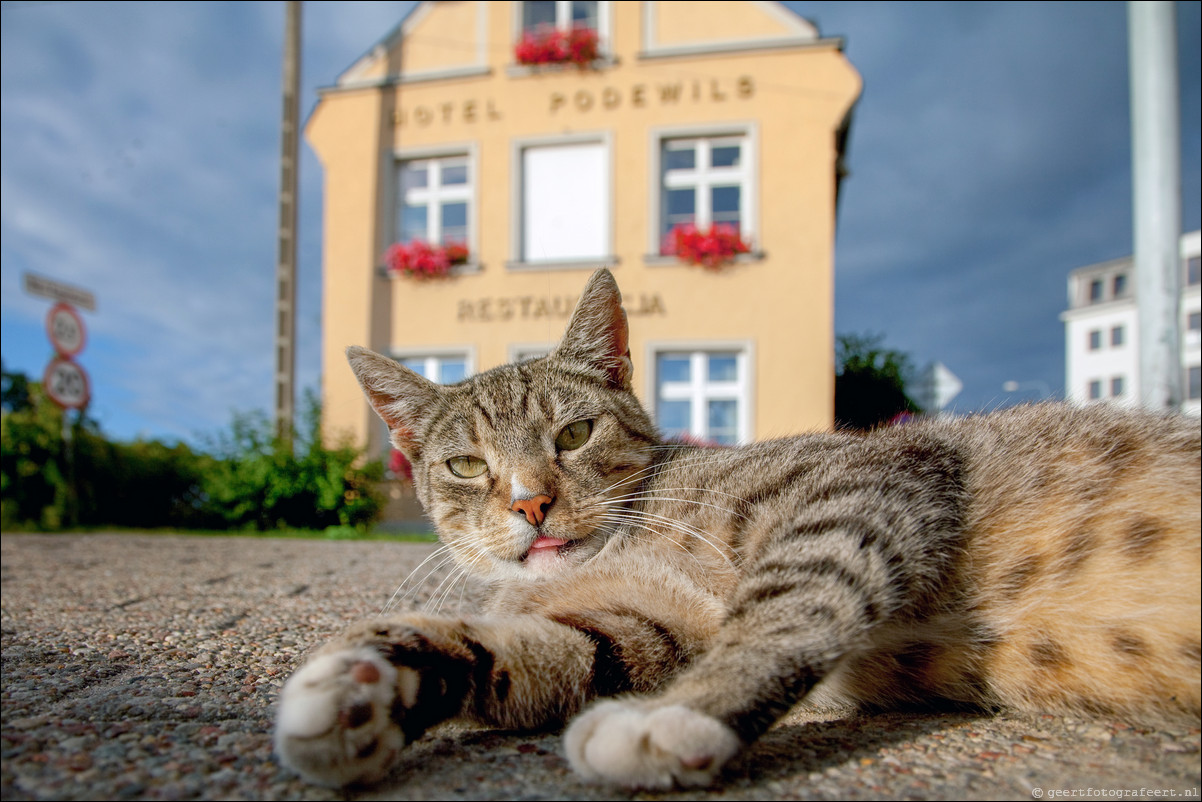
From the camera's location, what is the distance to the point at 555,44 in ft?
31.5

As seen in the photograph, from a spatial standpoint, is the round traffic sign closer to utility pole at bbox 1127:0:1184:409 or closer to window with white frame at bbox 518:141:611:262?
window with white frame at bbox 518:141:611:262

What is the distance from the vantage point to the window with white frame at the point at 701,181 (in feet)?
32.5

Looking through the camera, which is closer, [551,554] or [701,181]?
[551,554]

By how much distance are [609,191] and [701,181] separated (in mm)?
1309

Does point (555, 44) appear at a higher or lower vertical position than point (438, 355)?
higher

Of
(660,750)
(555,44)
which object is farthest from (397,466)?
(660,750)

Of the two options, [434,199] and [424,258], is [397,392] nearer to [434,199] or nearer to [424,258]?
[424,258]

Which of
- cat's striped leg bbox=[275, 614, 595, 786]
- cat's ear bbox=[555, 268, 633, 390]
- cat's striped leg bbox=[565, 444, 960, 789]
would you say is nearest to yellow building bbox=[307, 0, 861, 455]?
cat's ear bbox=[555, 268, 633, 390]

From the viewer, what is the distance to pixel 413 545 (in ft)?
22.2

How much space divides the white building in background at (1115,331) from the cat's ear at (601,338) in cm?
156

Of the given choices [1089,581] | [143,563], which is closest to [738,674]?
[1089,581]

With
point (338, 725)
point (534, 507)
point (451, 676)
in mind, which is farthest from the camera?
point (534, 507)

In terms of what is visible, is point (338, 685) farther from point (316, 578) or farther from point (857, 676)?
point (316, 578)

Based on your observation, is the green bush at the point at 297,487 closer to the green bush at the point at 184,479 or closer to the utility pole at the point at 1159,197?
the green bush at the point at 184,479
